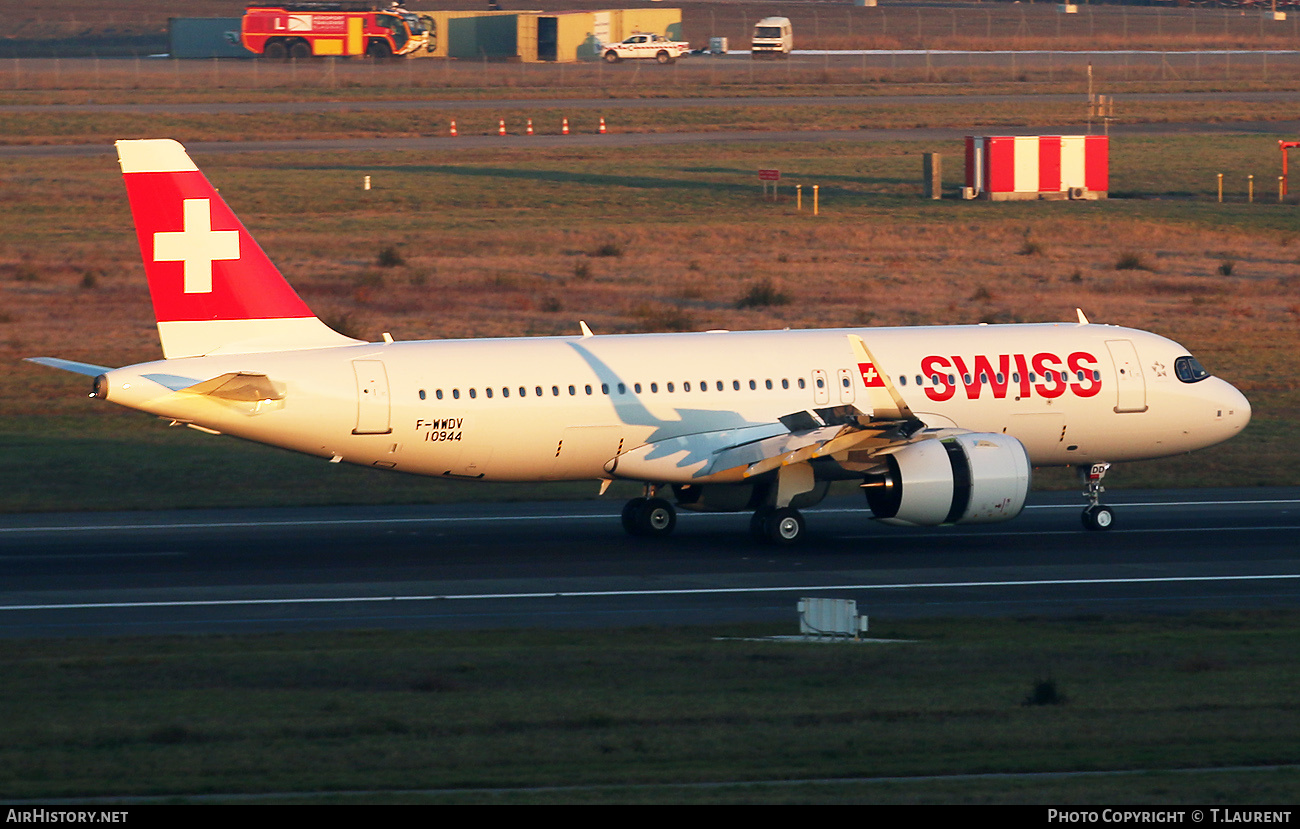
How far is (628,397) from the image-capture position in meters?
32.6

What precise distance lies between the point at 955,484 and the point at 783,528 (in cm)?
328

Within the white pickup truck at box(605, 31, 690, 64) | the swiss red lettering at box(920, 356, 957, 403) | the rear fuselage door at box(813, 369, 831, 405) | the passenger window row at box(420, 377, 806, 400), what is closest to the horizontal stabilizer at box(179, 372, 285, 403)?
the passenger window row at box(420, 377, 806, 400)

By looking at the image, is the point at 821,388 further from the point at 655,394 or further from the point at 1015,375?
the point at 1015,375

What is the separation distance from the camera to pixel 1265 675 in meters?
21.4

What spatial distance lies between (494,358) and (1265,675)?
51.7 ft

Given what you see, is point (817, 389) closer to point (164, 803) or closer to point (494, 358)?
point (494, 358)

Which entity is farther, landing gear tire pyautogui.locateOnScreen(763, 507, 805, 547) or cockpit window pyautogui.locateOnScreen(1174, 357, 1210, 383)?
cockpit window pyautogui.locateOnScreen(1174, 357, 1210, 383)

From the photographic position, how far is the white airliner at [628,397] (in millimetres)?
30906

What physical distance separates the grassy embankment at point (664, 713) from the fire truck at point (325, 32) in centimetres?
12022

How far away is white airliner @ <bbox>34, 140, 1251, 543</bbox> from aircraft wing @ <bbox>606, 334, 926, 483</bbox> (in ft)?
0.13

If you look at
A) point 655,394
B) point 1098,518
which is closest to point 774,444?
point 655,394

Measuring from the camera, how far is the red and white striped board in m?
81.1

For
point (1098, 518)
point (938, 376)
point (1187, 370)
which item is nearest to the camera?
point (1098, 518)

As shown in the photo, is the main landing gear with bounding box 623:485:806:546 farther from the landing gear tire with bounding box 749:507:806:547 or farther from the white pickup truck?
the white pickup truck
